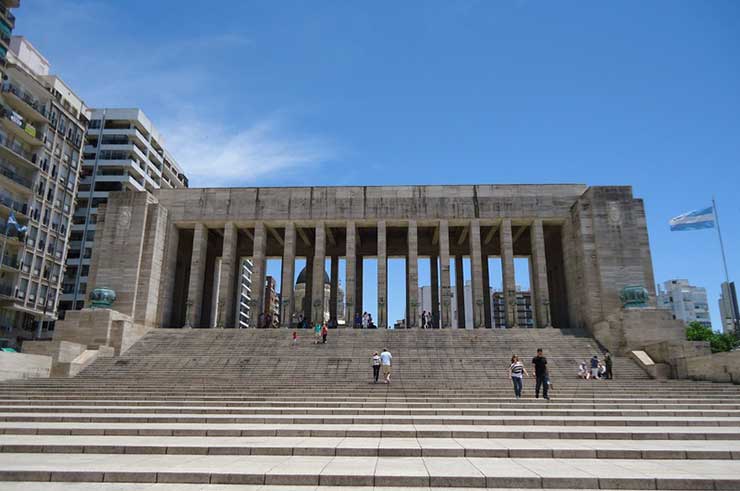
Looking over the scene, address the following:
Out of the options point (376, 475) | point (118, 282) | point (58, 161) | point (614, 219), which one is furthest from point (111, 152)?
point (376, 475)

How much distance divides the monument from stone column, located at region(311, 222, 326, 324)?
66 mm

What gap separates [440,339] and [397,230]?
12.5 m

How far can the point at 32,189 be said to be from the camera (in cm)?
4206

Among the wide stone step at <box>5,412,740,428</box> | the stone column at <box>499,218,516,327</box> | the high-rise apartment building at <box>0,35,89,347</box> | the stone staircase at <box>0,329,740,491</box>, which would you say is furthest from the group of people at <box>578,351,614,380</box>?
the high-rise apartment building at <box>0,35,89,347</box>

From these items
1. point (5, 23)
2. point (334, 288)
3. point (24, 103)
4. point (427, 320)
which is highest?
point (5, 23)

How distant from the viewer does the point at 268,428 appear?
32.0ft

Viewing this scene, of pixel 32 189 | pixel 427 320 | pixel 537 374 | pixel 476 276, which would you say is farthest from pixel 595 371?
pixel 32 189

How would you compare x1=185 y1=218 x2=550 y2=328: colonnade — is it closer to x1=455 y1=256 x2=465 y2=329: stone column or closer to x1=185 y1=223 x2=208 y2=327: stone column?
x1=185 y1=223 x2=208 y2=327: stone column

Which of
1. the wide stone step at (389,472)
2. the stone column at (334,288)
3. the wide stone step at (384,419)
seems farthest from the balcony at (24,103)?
the wide stone step at (389,472)

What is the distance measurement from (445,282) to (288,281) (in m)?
9.95

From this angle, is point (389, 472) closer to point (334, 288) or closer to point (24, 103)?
point (334, 288)

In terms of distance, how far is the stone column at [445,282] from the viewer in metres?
31.4

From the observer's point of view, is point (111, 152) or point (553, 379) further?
point (111, 152)

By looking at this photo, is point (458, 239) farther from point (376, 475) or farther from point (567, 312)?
point (376, 475)
